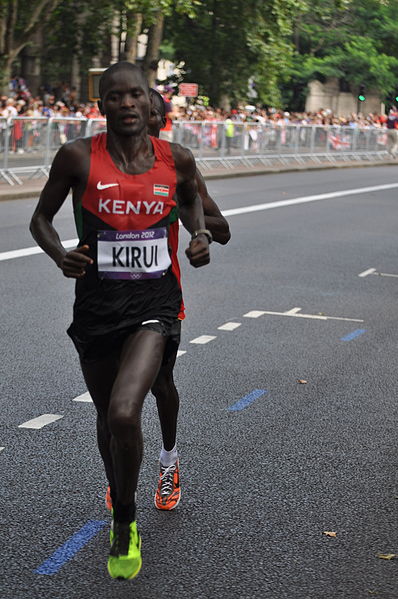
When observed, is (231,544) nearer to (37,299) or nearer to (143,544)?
(143,544)

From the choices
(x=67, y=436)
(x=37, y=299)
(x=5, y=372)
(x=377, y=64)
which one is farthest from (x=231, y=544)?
(x=377, y=64)

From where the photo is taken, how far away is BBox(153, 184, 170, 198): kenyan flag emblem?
14.1 ft

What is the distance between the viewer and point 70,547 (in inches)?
174

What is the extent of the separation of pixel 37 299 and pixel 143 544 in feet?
20.0

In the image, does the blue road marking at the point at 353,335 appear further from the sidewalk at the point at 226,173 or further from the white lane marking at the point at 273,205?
the sidewalk at the point at 226,173

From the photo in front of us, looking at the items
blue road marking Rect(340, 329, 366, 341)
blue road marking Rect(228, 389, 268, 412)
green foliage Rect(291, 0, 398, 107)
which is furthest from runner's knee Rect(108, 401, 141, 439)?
green foliage Rect(291, 0, 398, 107)

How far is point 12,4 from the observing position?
34.4 metres

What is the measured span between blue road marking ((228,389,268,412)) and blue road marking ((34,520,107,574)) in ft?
6.96

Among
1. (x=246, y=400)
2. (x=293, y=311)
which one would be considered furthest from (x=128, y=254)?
(x=293, y=311)

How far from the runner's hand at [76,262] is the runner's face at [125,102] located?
0.44 metres

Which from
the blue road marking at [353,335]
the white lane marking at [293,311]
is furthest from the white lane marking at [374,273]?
the blue road marking at [353,335]

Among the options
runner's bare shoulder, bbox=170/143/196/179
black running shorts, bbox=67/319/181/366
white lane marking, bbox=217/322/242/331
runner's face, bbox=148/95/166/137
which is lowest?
white lane marking, bbox=217/322/242/331

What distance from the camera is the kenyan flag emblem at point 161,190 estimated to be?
14.1 feet

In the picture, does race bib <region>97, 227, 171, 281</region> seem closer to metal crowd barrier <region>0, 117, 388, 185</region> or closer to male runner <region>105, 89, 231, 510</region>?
male runner <region>105, 89, 231, 510</region>
